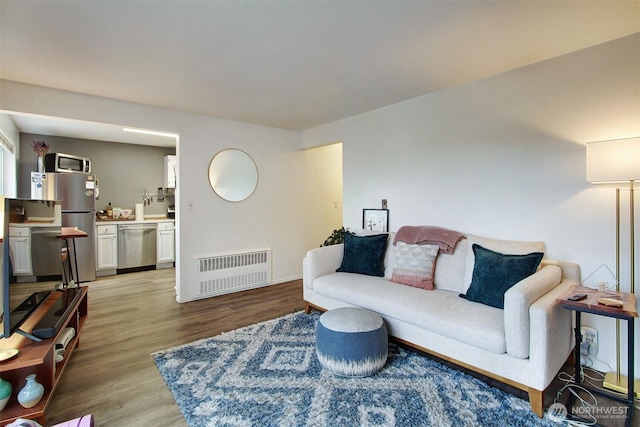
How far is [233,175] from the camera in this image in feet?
13.7

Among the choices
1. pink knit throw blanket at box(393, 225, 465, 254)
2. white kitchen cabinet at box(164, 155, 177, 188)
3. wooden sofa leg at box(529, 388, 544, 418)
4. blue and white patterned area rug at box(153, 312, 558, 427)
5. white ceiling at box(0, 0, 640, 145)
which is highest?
white ceiling at box(0, 0, 640, 145)

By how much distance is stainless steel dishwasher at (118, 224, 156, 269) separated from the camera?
5.25 m

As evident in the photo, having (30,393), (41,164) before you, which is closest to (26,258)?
(30,393)

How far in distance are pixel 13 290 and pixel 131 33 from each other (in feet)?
5.57

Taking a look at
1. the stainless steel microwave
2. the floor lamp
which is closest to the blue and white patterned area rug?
the floor lamp

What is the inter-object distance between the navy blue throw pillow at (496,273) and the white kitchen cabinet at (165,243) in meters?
5.22

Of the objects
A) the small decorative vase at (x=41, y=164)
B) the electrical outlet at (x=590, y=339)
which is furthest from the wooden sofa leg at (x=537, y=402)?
the small decorative vase at (x=41, y=164)

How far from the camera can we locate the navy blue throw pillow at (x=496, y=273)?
216cm

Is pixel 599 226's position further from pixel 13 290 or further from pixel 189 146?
pixel 189 146

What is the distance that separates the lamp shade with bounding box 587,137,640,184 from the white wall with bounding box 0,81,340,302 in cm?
361

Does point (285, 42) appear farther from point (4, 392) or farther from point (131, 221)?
point (131, 221)

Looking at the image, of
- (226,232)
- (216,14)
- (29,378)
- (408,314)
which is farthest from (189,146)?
(408,314)

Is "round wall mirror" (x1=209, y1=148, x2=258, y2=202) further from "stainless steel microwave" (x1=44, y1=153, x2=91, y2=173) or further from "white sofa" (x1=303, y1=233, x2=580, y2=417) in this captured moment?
"stainless steel microwave" (x1=44, y1=153, x2=91, y2=173)

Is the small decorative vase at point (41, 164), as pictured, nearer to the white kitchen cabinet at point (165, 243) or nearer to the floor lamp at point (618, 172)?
the white kitchen cabinet at point (165, 243)
